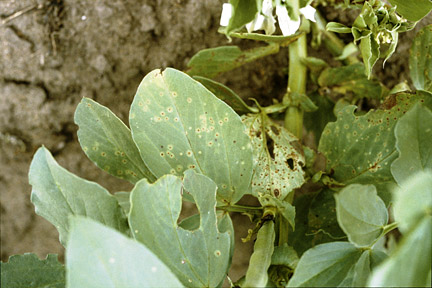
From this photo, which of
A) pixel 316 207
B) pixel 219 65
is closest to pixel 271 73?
pixel 219 65

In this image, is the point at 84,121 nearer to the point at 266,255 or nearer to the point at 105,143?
the point at 105,143

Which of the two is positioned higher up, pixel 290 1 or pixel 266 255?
pixel 290 1

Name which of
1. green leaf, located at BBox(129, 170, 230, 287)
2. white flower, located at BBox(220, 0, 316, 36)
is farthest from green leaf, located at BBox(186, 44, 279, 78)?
green leaf, located at BBox(129, 170, 230, 287)

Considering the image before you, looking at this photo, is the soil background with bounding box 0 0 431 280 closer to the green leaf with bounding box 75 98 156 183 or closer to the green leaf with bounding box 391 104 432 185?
the green leaf with bounding box 75 98 156 183

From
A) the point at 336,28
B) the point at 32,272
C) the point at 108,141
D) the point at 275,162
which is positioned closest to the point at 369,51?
the point at 336,28

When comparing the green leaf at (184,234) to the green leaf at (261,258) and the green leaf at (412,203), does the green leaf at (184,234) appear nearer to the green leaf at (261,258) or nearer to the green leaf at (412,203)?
the green leaf at (261,258)

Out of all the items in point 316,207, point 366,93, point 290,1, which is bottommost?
point 316,207

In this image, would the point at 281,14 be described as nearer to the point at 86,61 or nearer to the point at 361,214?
the point at 361,214
